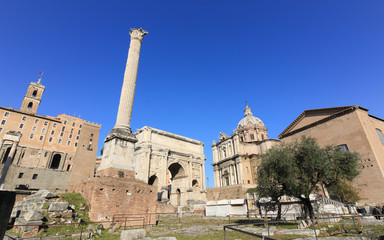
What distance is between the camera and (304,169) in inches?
515

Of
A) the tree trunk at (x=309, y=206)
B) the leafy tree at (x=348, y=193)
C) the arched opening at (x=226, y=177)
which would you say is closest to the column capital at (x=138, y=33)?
the tree trunk at (x=309, y=206)

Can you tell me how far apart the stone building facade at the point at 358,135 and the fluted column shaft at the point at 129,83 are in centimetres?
2143

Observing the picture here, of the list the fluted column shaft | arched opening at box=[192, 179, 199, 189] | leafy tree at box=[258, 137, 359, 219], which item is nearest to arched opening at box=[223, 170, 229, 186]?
arched opening at box=[192, 179, 199, 189]

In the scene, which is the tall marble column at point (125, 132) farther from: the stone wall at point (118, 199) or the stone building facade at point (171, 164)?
the stone building facade at point (171, 164)

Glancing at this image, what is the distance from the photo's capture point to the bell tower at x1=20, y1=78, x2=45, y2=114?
2003 inches

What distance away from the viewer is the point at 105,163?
42.1 ft

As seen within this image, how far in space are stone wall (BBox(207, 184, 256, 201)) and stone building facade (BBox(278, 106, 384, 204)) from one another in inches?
493

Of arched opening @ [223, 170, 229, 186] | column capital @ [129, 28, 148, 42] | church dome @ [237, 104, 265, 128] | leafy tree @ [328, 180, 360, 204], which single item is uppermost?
church dome @ [237, 104, 265, 128]

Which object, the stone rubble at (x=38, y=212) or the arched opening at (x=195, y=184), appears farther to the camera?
the arched opening at (x=195, y=184)

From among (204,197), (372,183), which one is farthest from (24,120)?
(372,183)

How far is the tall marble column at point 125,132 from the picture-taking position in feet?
42.2

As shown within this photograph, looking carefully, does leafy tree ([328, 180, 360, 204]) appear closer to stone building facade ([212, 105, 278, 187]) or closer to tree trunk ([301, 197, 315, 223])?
tree trunk ([301, 197, 315, 223])

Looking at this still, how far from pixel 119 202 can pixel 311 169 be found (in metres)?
12.0

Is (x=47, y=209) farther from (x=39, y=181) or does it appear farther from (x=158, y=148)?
(x=39, y=181)
